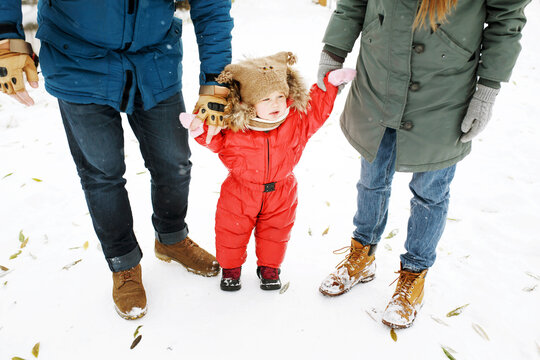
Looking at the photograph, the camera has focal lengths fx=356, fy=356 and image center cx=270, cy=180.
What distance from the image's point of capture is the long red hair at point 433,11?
5.16 ft

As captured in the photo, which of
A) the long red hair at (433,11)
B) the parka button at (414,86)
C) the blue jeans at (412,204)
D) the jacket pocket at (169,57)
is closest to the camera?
the long red hair at (433,11)

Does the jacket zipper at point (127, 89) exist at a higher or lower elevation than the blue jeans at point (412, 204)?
higher

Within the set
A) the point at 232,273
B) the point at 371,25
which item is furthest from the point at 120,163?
the point at 371,25

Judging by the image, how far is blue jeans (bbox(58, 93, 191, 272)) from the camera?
6.27ft

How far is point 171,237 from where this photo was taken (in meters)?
2.57

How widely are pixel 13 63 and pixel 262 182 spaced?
1392mm

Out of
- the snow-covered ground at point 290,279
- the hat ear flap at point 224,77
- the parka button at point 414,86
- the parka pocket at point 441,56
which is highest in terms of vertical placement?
the parka pocket at point 441,56

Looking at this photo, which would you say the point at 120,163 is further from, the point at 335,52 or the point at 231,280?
the point at 335,52

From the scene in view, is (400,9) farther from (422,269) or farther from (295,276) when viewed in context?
(295,276)

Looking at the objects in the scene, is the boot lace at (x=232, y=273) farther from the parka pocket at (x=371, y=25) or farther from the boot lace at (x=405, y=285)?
the parka pocket at (x=371, y=25)

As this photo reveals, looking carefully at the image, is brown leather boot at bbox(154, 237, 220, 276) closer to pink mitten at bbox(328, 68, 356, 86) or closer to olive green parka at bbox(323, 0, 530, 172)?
olive green parka at bbox(323, 0, 530, 172)

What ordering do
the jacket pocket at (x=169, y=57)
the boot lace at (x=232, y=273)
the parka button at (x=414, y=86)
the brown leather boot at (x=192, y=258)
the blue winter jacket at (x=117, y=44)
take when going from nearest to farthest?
the blue winter jacket at (x=117, y=44) < the parka button at (x=414, y=86) < the jacket pocket at (x=169, y=57) < the boot lace at (x=232, y=273) < the brown leather boot at (x=192, y=258)

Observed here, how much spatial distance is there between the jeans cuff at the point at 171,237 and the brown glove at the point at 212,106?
100 cm

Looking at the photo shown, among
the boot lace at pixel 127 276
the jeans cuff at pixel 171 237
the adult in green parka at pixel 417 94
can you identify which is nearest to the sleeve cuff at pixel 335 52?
the adult in green parka at pixel 417 94
